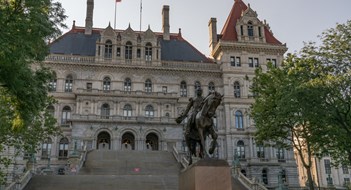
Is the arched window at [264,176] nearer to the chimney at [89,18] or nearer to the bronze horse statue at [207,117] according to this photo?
the chimney at [89,18]

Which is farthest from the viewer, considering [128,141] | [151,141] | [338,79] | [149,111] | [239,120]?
[239,120]

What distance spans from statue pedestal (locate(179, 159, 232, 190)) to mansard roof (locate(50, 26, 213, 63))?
40.5 m

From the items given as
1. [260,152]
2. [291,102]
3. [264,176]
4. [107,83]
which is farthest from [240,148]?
[291,102]

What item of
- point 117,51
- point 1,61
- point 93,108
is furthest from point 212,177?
point 117,51

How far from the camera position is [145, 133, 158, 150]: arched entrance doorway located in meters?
44.4

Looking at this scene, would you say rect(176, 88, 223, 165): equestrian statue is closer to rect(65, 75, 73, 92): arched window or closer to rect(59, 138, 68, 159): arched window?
rect(59, 138, 68, 159): arched window

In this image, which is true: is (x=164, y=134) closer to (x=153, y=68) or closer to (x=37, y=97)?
(x=153, y=68)

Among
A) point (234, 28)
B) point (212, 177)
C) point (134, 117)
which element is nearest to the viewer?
point (212, 177)

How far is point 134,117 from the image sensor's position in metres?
43.2

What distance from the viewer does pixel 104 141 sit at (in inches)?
1745

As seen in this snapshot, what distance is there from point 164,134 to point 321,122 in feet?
74.0

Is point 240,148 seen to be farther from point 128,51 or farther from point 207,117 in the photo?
point 207,117

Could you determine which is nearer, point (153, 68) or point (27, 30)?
point (27, 30)

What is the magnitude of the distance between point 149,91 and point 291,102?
27069 mm
